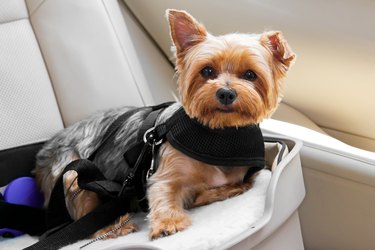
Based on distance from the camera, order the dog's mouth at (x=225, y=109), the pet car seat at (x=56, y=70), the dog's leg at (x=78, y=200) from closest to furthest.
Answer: the dog's mouth at (x=225, y=109), the dog's leg at (x=78, y=200), the pet car seat at (x=56, y=70)

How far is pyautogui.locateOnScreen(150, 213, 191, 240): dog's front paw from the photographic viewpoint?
1.31m

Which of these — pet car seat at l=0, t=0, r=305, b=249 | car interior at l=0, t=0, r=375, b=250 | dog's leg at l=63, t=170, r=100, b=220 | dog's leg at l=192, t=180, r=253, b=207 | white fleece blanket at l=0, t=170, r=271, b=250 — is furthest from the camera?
pet car seat at l=0, t=0, r=305, b=249

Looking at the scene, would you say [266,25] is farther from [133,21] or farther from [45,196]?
[45,196]

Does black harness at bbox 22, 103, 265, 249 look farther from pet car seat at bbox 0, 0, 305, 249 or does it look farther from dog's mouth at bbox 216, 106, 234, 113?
pet car seat at bbox 0, 0, 305, 249

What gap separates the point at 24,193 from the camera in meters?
1.71

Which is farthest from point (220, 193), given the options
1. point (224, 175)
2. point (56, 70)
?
point (56, 70)

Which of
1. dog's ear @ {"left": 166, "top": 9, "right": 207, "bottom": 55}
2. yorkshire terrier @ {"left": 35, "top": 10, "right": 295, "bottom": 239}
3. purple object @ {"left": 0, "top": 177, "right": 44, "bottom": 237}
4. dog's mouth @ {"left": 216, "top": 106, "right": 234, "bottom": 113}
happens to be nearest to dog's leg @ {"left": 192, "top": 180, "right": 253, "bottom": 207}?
yorkshire terrier @ {"left": 35, "top": 10, "right": 295, "bottom": 239}

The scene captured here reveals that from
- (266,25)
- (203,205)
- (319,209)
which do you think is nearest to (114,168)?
(203,205)

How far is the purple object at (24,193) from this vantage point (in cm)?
168

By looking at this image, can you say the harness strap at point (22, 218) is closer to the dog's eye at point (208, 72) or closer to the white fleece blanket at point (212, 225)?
the white fleece blanket at point (212, 225)

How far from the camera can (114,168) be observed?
1.54 m

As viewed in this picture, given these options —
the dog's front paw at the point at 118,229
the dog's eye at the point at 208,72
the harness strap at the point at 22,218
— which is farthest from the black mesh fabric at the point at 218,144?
the harness strap at the point at 22,218

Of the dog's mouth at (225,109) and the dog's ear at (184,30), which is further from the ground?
Result: the dog's ear at (184,30)

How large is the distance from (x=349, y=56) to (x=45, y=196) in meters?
0.96
